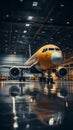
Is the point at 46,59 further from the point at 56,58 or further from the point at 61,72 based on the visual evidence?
the point at 61,72

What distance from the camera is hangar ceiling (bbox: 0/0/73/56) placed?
21578 millimetres

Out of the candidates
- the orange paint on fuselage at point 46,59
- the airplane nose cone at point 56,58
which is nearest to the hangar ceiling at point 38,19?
the orange paint on fuselage at point 46,59

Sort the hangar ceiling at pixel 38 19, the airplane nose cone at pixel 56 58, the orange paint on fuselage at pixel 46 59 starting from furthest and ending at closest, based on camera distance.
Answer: the hangar ceiling at pixel 38 19 < the orange paint on fuselage at pixel 46 59 < the airplane nose cone at pixel 56 58

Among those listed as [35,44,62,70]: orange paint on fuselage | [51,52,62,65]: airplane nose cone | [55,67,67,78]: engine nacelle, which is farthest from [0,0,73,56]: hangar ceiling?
[55,67,67,78]: engine nacelle

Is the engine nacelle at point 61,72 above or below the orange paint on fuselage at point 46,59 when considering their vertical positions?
below

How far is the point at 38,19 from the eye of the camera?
91.2ft

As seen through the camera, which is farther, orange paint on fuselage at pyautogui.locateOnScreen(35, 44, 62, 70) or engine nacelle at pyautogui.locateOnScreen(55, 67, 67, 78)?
engine nacelle at pyautogui.locateOnScreen(55, 67, 67, 78)

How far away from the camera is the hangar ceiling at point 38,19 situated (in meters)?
21.6

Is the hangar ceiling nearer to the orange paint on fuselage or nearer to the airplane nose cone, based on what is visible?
the orange paint on fuselage

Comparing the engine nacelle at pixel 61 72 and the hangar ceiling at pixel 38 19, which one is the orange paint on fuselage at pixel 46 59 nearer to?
the engine nacelle at pixel 61 72

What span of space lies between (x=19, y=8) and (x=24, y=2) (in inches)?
79.6

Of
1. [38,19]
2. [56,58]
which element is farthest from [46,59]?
[38,19]

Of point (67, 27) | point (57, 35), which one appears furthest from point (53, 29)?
point (57, 35)

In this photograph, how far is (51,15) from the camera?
26.1m
